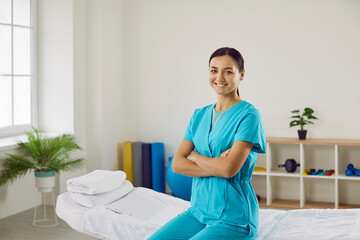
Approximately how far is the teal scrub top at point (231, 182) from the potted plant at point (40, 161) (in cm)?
203

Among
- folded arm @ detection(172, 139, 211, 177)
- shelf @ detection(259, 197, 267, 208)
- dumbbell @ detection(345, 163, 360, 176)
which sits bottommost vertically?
shelf @ detection(259, 197, 267, 208)

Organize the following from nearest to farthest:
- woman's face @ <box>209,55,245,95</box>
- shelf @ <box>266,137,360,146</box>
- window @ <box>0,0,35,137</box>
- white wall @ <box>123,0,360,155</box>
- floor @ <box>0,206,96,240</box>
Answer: woman's face @ <box>209,55,245,95</box>, floor @ <box>0,206,96,240</box>, shelf @ <box>266,137,360,146</box>, window @ <box>0,0,35,137</box>, white wall @ <box>123,0,360,155</box>

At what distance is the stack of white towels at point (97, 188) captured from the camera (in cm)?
289

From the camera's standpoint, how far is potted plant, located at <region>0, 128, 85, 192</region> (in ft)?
12.9

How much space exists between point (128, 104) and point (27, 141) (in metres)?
1.47

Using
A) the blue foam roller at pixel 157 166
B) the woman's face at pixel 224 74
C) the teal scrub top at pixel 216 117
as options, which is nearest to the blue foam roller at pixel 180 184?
the blue foam roller at pixel 157 166

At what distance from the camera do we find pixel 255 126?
7.11 ft

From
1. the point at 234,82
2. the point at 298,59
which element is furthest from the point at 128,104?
the point at 234,82

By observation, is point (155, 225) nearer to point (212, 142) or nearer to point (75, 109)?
point (212, 142)

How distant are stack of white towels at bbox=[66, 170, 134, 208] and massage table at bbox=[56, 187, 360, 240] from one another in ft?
0.13

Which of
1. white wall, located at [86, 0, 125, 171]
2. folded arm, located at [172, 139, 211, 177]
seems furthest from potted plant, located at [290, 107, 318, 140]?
folded arm, located at [172, 139, 211, 177]

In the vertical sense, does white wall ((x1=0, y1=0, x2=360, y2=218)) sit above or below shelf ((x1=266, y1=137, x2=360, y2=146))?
above

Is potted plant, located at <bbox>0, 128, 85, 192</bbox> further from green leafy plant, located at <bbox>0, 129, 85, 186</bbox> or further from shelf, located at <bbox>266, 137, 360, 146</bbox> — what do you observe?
shelf, located at <bbox>266, 137, 360, 146</bbox>

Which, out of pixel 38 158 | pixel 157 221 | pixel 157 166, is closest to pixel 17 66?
pixel 38 158
